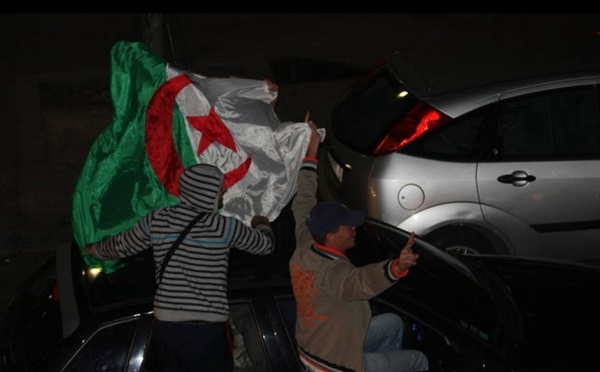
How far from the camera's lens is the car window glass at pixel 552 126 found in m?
6.45

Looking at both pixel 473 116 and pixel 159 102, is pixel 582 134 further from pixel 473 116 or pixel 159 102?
pixel 159 102

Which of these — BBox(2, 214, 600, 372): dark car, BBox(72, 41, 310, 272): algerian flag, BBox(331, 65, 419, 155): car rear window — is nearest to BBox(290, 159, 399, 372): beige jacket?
BBox(2, 214, 600, 372): dark car

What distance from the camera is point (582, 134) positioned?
257 inches

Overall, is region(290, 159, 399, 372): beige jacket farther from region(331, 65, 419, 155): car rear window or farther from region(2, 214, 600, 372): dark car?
region(331, 65, 419, 155): car rear window

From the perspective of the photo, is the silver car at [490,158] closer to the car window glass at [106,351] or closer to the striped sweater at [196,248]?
the striped sweater at [196,248]

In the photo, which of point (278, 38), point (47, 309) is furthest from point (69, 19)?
point (47, 309)

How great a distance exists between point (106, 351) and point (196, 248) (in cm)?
61

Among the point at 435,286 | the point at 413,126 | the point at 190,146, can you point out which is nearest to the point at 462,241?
the point at 413,126

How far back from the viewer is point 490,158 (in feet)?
21.0

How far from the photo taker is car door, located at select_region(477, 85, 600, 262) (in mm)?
6414

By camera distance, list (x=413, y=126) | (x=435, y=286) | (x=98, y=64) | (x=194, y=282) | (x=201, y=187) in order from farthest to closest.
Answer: (x=98, y=64) → (x=413, y=126) → (x=435, y=286) → (x=201, y=187) → (x=194, y=282)

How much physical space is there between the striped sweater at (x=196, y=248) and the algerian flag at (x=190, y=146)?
2.51 ft

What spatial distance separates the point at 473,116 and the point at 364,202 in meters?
0.93

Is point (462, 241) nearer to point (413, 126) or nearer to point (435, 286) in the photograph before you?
point (413, 126)
